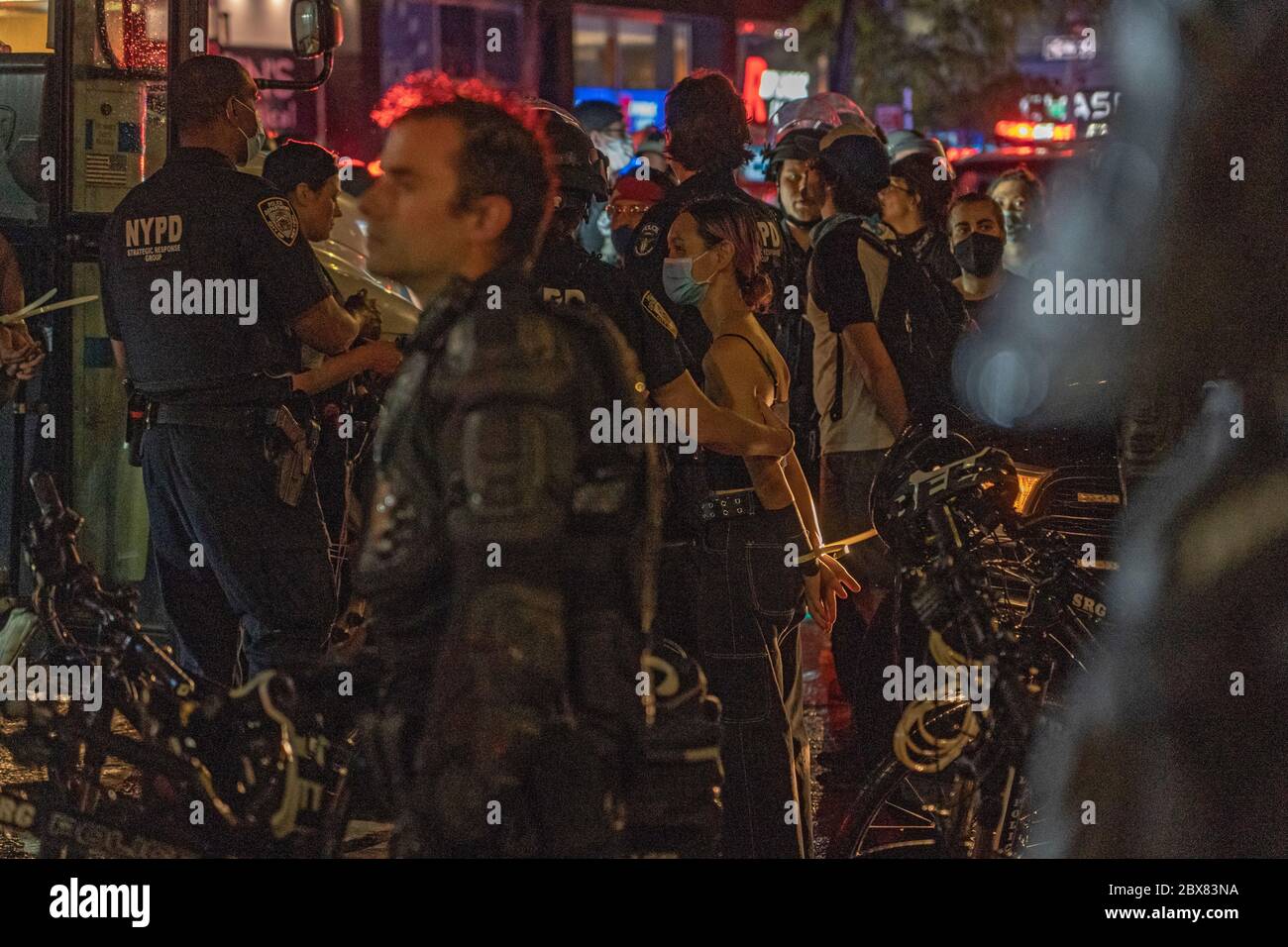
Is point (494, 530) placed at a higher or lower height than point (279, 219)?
lower

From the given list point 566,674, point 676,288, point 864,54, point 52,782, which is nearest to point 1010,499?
point 676,288

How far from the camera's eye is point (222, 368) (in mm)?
5199

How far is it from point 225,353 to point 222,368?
47mm

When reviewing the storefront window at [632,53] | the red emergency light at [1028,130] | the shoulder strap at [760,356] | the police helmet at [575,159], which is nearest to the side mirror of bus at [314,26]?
the police helmet at [575,159]

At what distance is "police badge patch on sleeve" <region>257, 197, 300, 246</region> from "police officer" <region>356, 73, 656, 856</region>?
2.02m

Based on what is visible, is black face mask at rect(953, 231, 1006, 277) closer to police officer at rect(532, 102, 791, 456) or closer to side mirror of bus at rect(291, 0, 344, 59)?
side mirror of bus at rect(291, 0, 344, 59)

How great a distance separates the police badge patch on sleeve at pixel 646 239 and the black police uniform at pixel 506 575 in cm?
248

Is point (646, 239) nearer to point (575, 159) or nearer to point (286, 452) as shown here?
point (575, 159)

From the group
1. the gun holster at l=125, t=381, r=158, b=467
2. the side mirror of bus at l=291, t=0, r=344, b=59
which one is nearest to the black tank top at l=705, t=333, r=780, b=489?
the gun holster at l=125, t=381, r=158, b=467

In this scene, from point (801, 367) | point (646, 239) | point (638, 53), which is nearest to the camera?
point (646, 239)

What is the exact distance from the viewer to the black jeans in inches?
188

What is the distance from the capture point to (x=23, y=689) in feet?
16.4

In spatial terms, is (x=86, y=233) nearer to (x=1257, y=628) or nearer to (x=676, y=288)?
(x=676, y=288)

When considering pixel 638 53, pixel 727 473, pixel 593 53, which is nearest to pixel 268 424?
pixel 727 473
